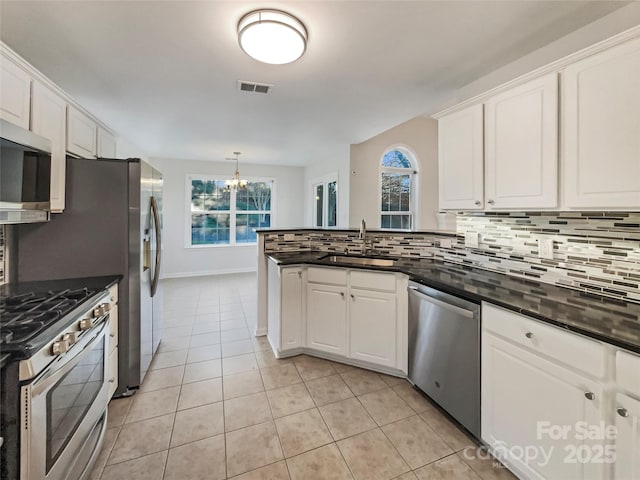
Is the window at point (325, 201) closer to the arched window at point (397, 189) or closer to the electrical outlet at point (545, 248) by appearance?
the arched window at point (397, 189)

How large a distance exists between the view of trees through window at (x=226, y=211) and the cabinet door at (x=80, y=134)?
368 cm

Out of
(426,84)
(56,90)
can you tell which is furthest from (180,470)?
(426,84)

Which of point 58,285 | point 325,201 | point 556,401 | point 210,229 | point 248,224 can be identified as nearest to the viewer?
point 556,401

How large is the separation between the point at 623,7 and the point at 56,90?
347 cm

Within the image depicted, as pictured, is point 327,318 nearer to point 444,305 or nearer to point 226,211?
point 444,305

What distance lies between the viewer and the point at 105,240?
80.0 inches

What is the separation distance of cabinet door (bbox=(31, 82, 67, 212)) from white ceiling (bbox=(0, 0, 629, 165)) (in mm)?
412

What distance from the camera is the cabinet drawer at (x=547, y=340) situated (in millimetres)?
1141

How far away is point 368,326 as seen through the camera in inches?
95.0

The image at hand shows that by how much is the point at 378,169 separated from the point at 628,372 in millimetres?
4236

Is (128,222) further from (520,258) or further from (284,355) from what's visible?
(520,258)

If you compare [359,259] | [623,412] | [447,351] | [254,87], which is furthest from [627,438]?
[254,87]

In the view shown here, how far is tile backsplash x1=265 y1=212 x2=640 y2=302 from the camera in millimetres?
1536

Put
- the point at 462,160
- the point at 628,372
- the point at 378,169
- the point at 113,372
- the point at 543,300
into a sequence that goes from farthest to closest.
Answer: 1. the point at 378,169
2. the point at 462,160
3. the point at 113,372
4. the point at 543,300
5. the point at 628,372
